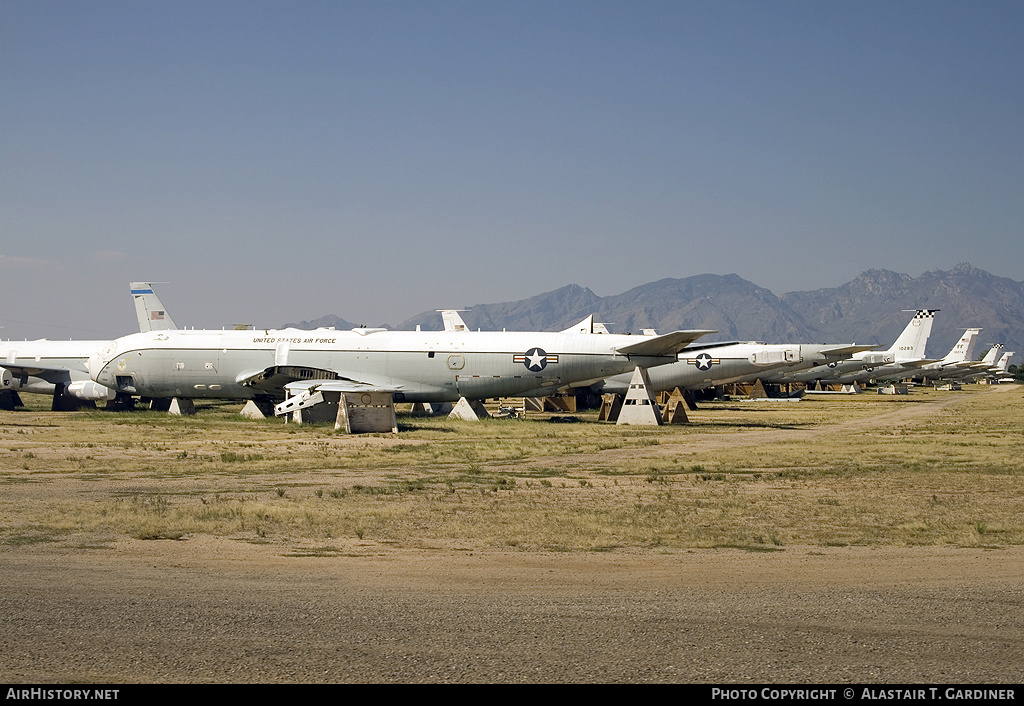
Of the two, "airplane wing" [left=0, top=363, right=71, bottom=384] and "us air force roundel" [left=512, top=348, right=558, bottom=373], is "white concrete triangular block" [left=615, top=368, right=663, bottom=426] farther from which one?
"airplane wing" [left=0, top=363, right=71, bottom=384]

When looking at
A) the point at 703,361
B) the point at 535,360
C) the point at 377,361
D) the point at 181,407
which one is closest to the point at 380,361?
the point at 377,361

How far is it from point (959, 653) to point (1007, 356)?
641 ft

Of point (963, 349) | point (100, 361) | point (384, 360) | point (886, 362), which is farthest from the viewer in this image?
point (963, 349)

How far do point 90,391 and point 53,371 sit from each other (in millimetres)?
6486

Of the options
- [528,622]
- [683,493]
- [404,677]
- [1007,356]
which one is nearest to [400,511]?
[683,493]

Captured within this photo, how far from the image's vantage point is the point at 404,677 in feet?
23.2

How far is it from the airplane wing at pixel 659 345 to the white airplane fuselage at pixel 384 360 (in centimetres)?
18

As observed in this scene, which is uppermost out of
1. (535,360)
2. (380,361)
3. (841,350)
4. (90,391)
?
(841,350)

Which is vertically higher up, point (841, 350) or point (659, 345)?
point (659, 345)

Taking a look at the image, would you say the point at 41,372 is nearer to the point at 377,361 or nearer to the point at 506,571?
the point at 377,361

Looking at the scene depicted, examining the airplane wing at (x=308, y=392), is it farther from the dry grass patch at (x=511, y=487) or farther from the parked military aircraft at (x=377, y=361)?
the dry grass patch at (x=511, y=487)

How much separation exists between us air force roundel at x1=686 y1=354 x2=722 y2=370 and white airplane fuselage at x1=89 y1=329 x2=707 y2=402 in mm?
11013

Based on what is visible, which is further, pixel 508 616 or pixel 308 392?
pixel 308 392

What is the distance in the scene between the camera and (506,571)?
11195 millimetres
